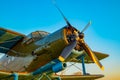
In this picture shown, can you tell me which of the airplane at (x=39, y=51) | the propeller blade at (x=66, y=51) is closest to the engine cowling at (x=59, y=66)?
the airplane at (x=39, y=51)

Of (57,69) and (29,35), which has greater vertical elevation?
(29,35)

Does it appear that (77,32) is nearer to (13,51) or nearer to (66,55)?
(66,55)

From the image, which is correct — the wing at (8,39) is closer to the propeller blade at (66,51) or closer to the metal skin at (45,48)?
the metal skin at (45,48)

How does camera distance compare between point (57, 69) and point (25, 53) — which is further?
point (25, 53)

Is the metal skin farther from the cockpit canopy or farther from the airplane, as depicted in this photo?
the cockpit canopy

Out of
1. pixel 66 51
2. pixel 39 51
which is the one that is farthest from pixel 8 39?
pixel 66 51

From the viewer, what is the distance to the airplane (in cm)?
1109

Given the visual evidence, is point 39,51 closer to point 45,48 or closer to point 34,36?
point 45,48

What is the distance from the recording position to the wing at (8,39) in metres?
13.1

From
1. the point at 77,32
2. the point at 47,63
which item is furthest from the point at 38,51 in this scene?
the point at 77,32

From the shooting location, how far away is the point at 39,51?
1187 cm

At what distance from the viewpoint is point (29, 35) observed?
12844 millimetres

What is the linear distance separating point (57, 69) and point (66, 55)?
0.96 metres

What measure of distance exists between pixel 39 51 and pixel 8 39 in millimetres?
2672
